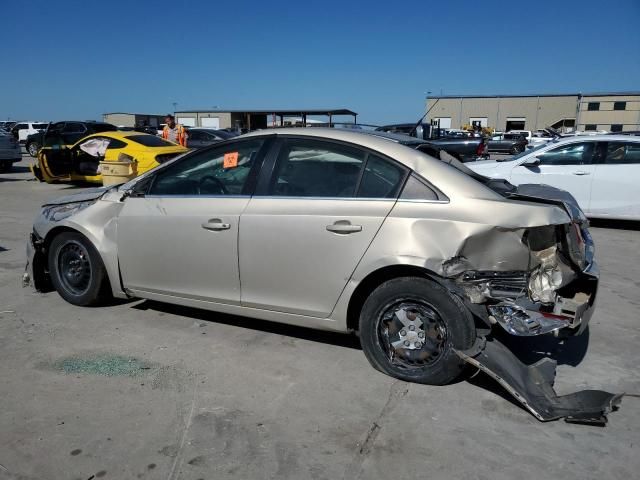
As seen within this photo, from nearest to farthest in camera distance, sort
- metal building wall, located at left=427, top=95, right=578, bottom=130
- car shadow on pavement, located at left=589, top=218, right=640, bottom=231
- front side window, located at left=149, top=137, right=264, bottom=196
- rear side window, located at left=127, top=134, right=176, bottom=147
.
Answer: front side window, located at left=149, top=137, right=264, bottom=196 < car shadow on pavement, located at left=589, top=218, right=640, bottom=231 < rear side window, located at left=127, top=134, right=176, bottom=147 < metal building wall, located at left=427, top=95, right=578, bottom=130

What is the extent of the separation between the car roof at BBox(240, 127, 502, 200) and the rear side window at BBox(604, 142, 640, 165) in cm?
658

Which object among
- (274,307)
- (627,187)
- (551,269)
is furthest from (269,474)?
(627,187)

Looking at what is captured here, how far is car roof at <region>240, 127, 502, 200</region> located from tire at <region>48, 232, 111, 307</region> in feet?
6.50

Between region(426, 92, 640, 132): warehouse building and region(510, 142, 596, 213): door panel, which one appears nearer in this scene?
region(510, 142, 596, 213): door panel

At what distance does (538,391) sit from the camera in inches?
125

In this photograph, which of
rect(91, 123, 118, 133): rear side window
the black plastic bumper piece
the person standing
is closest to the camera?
the black plastic bumper piece

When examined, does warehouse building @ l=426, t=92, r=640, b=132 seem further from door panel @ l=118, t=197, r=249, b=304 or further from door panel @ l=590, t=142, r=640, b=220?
door panel @ l=118, t=197, r=249, b=304

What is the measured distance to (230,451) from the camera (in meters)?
2.75

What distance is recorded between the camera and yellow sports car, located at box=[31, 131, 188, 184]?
11617 mm

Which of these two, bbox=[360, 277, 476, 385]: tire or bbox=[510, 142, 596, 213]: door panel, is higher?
bbox=[510, 142, 596, 213]: door panel

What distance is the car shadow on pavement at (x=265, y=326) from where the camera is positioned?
417 cm

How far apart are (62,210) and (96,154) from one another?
8.61m

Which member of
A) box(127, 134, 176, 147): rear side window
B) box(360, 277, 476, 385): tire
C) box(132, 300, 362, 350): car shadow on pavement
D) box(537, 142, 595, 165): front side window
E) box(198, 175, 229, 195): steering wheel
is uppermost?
box(127, 134, 176, 147): rear side window

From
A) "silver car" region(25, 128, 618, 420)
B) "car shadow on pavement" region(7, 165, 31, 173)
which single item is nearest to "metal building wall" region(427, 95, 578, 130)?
"car shadow on pavement" region(7, 165, 31, 173)
